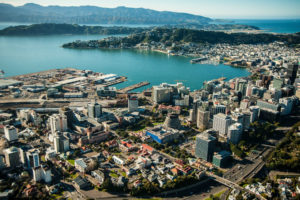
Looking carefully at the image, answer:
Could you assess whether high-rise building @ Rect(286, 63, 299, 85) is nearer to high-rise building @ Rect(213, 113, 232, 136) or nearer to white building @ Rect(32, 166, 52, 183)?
high-rise building @ Rect(213, 113, 232, 136)

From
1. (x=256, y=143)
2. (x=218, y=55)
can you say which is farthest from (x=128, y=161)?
(x=218, y=55)

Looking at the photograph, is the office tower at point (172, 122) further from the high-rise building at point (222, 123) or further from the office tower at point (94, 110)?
the office tower at point (94, 110)

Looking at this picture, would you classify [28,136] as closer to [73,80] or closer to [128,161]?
[128,161]

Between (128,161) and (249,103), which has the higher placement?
(249,103)

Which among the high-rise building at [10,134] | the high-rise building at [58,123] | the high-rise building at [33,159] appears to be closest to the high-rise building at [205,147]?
the high-rise building at [33,159]

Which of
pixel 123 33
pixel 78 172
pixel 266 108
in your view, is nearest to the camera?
pixel 78 172

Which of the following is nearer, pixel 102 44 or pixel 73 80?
pixel 73 80

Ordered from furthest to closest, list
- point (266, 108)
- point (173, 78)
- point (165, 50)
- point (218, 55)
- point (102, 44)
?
point (102, 44), point (165, 50), point (218, 55), point (173, 78), point (266, 108)

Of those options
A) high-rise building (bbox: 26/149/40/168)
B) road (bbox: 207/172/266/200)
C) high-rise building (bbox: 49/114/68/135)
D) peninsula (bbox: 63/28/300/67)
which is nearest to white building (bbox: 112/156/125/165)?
high-rise building (bbox: 26/149/40/168)
